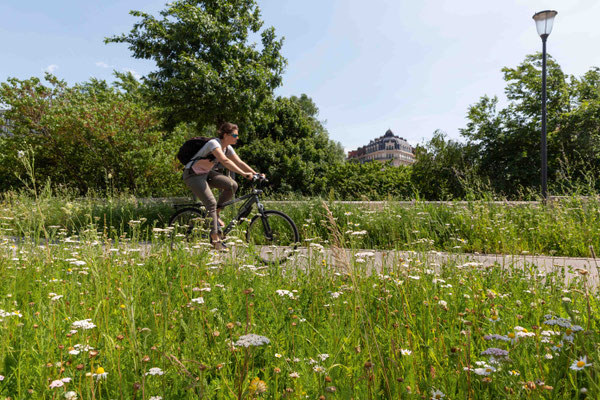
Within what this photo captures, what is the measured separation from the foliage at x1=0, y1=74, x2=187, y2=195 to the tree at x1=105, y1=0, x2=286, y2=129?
4725mm

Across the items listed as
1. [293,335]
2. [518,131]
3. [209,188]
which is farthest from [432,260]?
[518,131]

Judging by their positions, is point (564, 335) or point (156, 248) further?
point (156, 248)

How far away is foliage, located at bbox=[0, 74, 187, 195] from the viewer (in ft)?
54.2

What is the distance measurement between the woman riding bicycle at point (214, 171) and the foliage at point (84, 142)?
37.7 ft

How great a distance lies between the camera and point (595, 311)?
2.48 meters

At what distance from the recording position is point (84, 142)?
55.3ft

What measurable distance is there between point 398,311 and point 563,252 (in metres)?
4.79

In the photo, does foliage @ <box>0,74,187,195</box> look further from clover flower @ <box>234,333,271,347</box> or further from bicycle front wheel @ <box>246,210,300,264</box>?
clover flower @ <box>234,333,271,347</box>

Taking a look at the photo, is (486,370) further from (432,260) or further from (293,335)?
(432,260)

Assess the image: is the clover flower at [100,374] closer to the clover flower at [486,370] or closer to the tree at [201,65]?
the clover flower at [486,370]

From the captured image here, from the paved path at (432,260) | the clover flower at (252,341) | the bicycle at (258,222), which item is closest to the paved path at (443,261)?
the paved path at (432,260)

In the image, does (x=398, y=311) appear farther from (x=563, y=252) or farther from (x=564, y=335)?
(x=563, y=252)

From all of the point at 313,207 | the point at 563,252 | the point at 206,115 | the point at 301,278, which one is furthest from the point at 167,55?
the point at 563,252

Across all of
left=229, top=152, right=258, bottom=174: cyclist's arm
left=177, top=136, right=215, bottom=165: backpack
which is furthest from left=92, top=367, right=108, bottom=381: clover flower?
left=177, top=136, right=215, bottom=165: backpack
